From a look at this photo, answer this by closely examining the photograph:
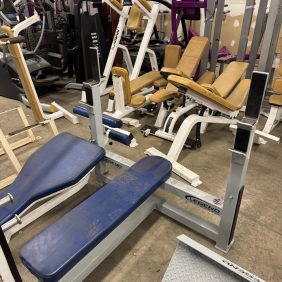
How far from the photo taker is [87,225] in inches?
51.9

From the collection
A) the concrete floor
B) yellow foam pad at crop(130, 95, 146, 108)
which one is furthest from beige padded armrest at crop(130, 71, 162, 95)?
the concrete floor

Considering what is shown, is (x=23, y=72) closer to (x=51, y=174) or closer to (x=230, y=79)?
(x=51, y=174)

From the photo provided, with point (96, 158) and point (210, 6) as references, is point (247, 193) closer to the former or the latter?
point (96, 158)

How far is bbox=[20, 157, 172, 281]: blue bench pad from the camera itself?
1.13 meters

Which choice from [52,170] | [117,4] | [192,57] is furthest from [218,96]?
[117,4]

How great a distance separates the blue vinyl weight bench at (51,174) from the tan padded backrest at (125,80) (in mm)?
955

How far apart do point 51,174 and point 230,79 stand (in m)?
2.15

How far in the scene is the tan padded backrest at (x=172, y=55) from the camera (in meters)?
3.31

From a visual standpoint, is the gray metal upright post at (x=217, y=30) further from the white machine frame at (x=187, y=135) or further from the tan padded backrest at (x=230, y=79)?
the white machine frame at (x=187, y=135)

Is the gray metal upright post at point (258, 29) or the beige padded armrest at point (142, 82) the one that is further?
the beige padded armrest at point (142, 82)

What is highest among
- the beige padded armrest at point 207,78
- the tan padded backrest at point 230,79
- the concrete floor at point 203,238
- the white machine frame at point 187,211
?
the tan padded backrest at point 230,79

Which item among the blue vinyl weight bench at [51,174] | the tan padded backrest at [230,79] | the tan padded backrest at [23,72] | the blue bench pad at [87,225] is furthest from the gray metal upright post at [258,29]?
the tan padded backrest at [23,72]

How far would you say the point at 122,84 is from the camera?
9.06 ft

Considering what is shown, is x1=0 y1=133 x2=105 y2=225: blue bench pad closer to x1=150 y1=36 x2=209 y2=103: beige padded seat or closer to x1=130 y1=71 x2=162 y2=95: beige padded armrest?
x1=130 y1=71 x2=162 y2=95: beige padded armrest
